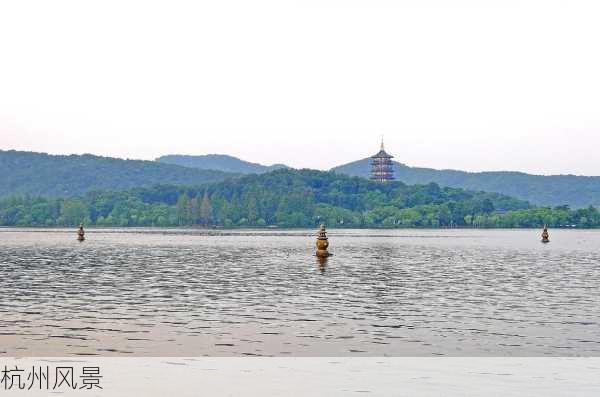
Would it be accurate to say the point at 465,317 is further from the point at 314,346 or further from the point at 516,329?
the point at 314,346

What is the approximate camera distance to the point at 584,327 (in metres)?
38.8

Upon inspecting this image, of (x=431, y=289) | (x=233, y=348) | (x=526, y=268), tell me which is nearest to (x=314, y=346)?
(x=233, y=348)
